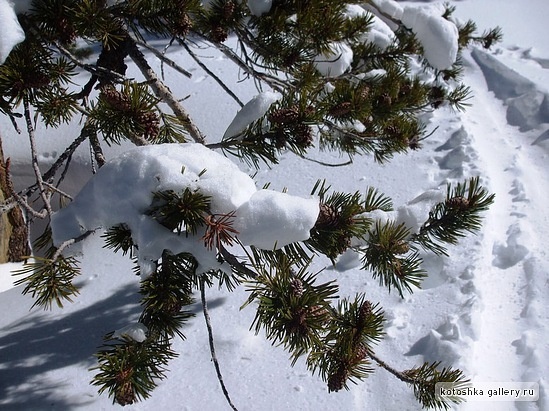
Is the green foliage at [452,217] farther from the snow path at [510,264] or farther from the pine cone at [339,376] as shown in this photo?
the snow path at [510,264]

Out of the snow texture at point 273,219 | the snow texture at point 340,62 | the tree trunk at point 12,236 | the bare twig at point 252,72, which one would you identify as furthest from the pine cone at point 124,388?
the tree trunk at point 12,236

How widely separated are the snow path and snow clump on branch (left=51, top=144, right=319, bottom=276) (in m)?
1.49

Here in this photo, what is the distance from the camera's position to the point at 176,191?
873 mm

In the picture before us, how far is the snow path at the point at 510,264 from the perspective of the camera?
218cm

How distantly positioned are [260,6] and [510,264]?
2.11m

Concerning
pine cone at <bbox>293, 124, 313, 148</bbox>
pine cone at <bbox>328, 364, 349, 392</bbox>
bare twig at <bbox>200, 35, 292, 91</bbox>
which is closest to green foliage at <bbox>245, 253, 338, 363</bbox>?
pine cone at <bbox>328, 364, 349, 392</bbox>

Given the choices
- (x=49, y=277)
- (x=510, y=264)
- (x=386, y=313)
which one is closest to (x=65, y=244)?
(x=49, y=277)

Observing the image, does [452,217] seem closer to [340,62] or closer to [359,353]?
[359,353]

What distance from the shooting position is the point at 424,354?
217cm

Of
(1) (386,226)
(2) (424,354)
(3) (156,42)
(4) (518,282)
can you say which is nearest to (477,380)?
(2) (424,354)

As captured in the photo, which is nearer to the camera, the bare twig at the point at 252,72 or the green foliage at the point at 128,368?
the green foliage at the point at 128,368

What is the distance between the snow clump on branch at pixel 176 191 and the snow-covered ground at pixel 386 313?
517mm

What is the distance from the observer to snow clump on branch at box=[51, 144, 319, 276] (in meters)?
0.88

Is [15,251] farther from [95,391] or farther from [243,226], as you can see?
[243,226]
